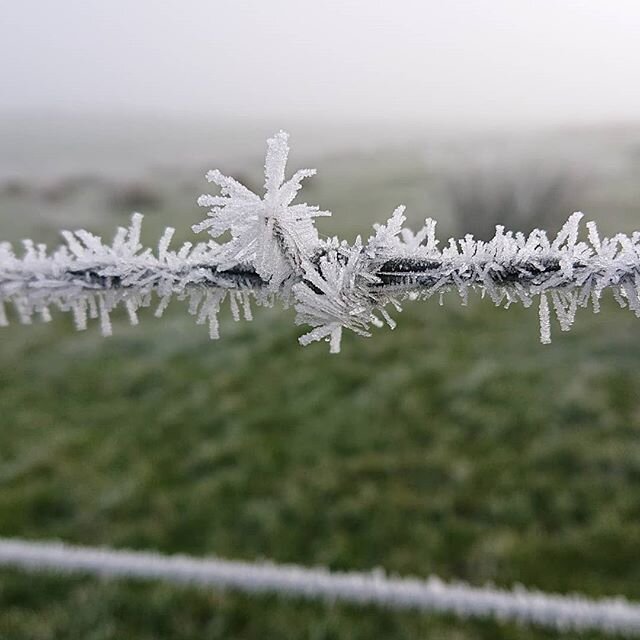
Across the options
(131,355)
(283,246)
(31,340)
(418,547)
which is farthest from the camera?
(31,340)

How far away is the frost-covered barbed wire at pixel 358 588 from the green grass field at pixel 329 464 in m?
0.04

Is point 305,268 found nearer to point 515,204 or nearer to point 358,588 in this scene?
point 358,588

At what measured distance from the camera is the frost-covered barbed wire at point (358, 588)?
0.96m

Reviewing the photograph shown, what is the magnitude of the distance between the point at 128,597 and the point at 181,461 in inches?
20.5

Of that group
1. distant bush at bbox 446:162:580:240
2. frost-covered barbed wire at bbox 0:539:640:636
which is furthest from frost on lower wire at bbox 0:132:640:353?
distant bush at bbox 446:162:580:240

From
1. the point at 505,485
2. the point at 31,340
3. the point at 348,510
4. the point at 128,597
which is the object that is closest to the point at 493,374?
the point at 505,485

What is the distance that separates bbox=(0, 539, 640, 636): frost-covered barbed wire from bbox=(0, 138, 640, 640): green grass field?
0.04 metres

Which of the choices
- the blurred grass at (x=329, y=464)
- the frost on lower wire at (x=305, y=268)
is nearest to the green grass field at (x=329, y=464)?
the blurred grass at (x=329, y=464)

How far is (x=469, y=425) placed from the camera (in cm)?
169

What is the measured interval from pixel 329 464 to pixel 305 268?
1338 millimetres

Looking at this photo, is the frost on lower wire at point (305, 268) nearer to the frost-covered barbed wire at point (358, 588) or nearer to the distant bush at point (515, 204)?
the frost-covered barbed wire at point (358, 588)

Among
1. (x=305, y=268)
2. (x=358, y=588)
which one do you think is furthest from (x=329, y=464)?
(x=305, y=268)

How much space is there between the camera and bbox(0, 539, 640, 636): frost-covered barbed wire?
96 centimetres

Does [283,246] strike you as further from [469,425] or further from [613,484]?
[469,425]
